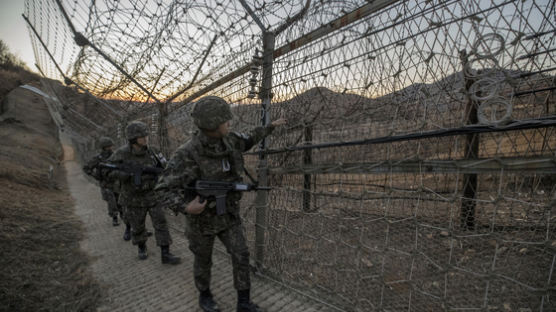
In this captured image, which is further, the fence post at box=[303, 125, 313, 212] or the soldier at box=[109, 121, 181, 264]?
the soldier at box=[109, 121, 181, 264]

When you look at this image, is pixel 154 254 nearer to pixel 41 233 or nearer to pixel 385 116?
pixel 41 233

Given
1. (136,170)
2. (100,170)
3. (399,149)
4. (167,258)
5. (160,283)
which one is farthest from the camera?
(100,170)

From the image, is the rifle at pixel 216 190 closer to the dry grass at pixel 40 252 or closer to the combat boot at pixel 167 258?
the dry grass at pixel 40 252

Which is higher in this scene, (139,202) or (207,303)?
(139,202)

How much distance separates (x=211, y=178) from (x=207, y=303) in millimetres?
958

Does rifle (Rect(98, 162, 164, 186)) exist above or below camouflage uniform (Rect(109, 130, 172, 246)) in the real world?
above

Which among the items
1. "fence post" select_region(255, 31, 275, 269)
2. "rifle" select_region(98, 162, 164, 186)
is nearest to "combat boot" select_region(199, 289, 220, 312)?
"fence post" select_region(255, 31, 275, 269)

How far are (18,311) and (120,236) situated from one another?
2150 mm

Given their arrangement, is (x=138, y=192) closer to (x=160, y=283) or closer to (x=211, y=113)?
(x=160, y=283)

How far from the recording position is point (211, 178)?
198 cm

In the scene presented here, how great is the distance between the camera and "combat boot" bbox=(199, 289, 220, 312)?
202 centimetres

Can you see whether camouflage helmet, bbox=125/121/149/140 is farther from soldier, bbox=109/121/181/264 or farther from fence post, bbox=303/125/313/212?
fence post, bbox=303/125/313/212

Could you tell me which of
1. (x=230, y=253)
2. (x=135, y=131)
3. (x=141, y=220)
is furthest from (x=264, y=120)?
(x=141, y=220)

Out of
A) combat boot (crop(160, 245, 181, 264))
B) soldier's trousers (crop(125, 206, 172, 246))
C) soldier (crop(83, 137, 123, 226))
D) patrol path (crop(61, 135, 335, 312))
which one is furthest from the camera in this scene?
soldier (crop(83, 137, 123, 226))
